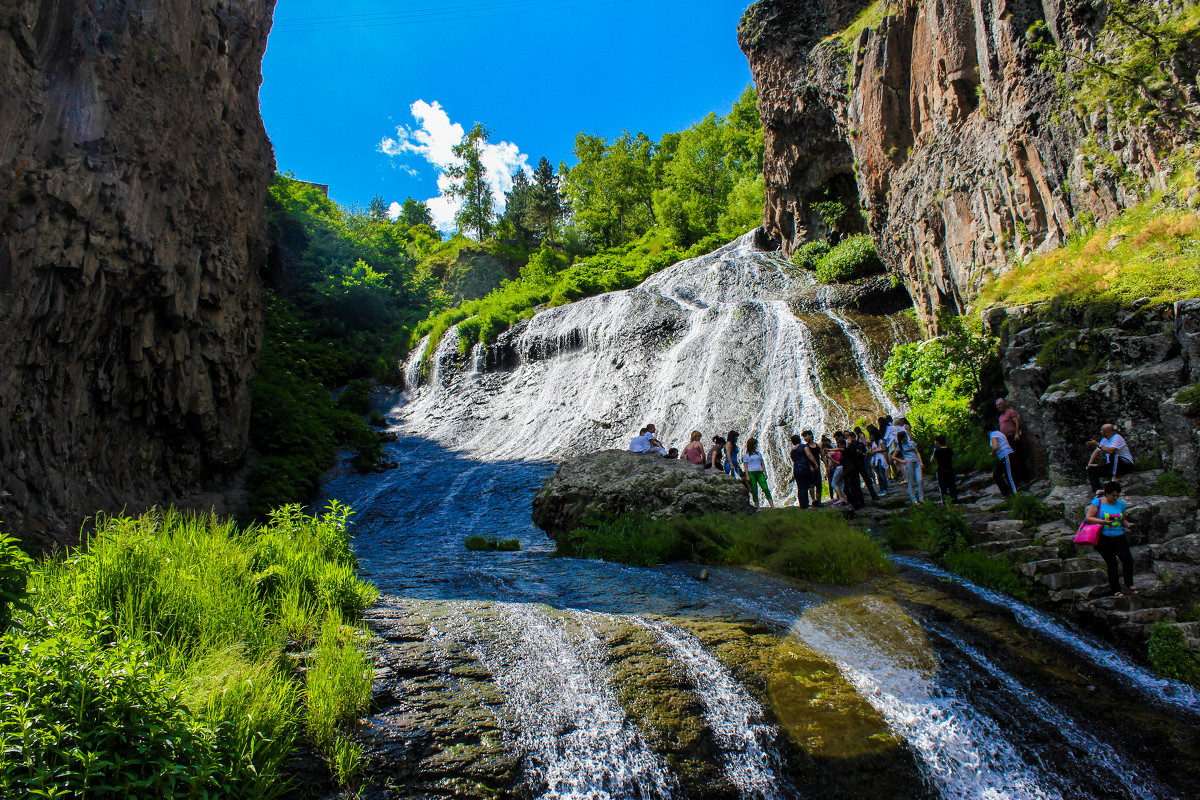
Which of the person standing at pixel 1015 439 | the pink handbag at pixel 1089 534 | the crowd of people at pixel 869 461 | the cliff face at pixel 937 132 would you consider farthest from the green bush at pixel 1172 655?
the cliff face at pixel 937 132

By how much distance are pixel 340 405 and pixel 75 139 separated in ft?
59.1

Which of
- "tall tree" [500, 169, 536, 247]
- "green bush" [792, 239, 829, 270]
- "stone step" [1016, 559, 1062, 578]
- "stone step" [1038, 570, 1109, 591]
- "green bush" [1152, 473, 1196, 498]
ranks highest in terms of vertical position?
"tall tree" [500, 169, 536, 247]

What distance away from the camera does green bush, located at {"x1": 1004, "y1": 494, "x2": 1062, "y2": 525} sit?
926 centimetres

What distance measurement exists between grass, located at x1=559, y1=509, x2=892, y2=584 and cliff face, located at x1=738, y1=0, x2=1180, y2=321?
963cm

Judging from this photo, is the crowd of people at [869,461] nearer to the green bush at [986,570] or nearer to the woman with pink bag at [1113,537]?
the green bush at [986,570]

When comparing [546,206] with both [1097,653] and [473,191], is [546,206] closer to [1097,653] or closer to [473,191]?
[473,191]

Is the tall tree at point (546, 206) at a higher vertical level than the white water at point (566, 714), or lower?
higher

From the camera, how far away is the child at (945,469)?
1105 cm

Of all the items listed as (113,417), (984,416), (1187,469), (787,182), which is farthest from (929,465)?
(787,182)

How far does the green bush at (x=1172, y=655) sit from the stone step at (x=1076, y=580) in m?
1.07

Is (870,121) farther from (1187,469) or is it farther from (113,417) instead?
(113,417)

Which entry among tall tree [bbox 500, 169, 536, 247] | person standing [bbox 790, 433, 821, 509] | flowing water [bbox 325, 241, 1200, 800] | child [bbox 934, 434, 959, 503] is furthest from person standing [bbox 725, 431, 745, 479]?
tall tree [bbox 500, 169, 536, 247]

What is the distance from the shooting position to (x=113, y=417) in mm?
11492

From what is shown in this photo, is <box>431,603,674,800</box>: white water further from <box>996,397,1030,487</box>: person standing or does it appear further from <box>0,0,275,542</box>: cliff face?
<box>996,397,1030,487</box>: person standing
